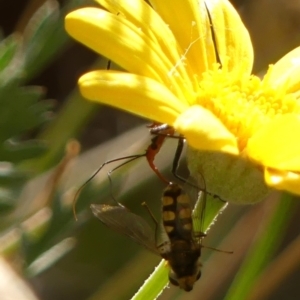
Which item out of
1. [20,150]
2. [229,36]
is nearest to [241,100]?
[229,36]

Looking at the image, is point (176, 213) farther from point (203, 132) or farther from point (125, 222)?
point (203, 132)

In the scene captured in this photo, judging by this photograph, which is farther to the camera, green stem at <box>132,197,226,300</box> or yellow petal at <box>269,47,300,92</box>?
yellow petal at <box>269,47,300,92</box>

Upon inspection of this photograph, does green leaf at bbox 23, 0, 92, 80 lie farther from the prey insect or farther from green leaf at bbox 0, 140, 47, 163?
the prey insect

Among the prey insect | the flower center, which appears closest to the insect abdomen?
the prey insect

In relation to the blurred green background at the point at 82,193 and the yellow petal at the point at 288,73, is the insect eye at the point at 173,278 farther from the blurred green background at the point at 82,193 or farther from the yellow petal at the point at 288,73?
the yellow petal at the point at 288,73

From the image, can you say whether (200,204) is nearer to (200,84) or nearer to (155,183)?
(200,84)

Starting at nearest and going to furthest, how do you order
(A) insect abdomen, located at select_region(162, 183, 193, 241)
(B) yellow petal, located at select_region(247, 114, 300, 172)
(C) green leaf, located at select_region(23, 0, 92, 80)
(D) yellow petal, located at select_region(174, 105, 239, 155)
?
(D) yellow petal, located at select_region(174, 105, 239, 155), (B) yellow petal, located at select_region(247, 114, 300, 172), (A) insect abdomen, located at select_region(162, 183, 193, 241), (C) green leaf, located at select_region(23, 0, 92, 80)

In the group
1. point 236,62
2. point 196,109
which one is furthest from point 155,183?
point 196,109
